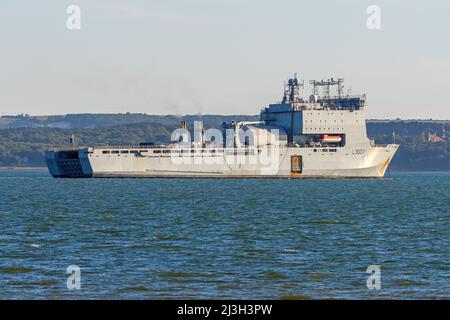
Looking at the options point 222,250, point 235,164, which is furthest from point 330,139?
point 222,250

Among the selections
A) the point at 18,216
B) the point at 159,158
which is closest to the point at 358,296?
the point at 18,216

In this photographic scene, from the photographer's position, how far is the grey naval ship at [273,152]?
116125 millimetres

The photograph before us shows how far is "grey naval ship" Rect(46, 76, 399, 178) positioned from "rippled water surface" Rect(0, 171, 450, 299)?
51729 mm

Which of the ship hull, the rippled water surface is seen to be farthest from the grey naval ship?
the rippled water surface

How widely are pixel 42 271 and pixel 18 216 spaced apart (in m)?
24.7

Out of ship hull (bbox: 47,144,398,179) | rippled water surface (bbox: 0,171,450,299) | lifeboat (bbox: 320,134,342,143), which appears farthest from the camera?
lifeboat (bbox: 320,134,342,143)

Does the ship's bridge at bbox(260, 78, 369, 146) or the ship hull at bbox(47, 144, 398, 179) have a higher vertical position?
the ship's bridge at bbox(260, 78, 369, 146)

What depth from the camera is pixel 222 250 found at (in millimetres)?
35531

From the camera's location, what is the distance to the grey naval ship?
11612 cm

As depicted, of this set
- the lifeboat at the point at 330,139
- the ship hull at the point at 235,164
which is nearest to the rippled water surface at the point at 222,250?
the ship hull at the point at 235,164

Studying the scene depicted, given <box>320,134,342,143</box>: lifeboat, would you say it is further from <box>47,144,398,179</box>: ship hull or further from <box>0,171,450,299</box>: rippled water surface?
<box>0,171,450,299</box>: rippled water surface
